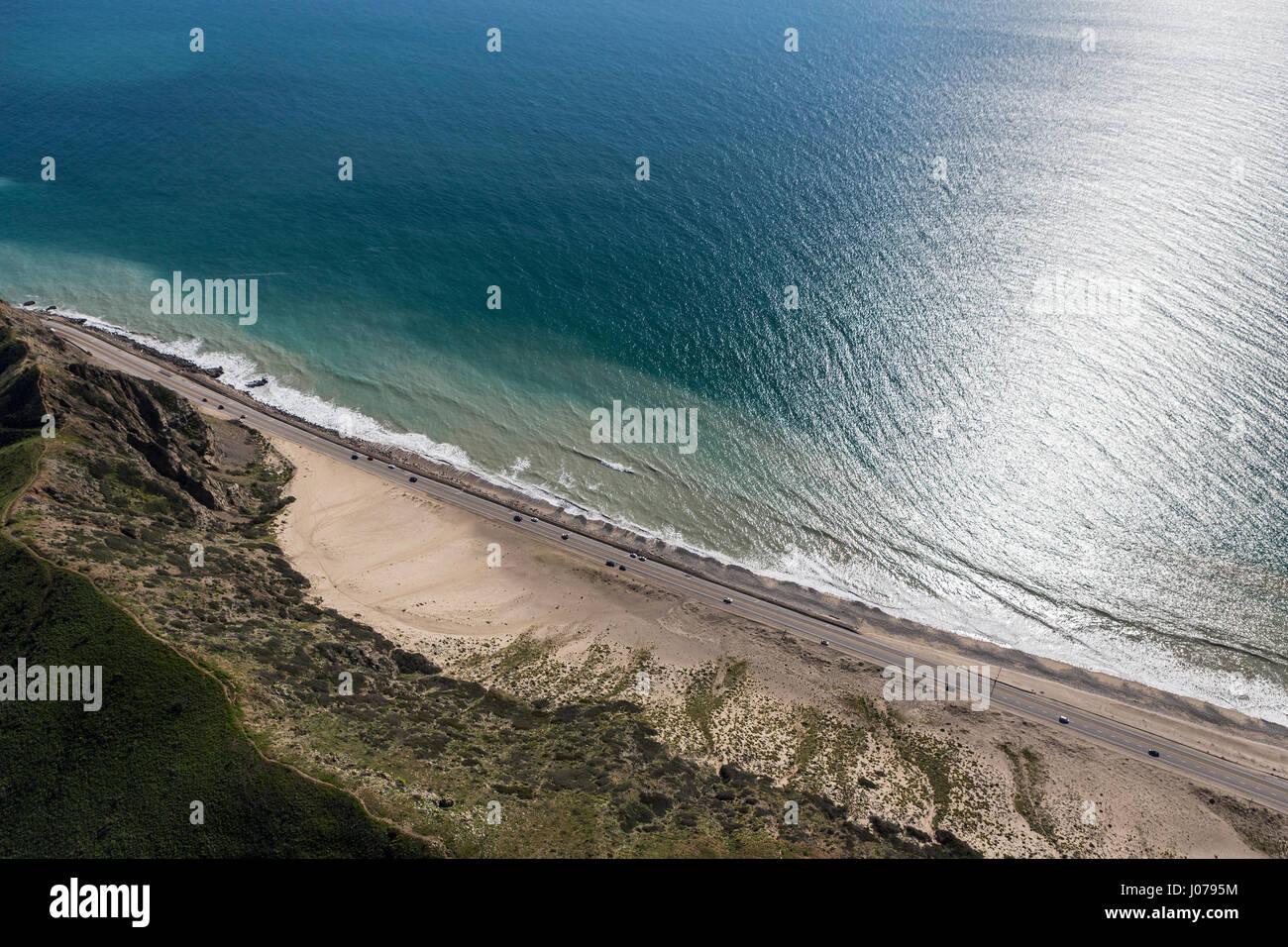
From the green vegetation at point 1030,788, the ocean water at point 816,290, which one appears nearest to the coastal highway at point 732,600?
the green vegetation at point 1030,788

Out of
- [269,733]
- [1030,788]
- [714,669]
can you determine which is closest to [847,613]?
[714,669]

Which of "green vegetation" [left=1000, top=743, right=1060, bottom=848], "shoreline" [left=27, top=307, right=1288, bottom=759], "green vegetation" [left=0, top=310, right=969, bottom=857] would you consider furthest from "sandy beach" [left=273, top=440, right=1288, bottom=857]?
"green vegetation" [left=0, top=310, right=969, bottom=857]

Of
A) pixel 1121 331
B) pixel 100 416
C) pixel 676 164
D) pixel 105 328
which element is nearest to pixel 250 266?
pixel 105 328

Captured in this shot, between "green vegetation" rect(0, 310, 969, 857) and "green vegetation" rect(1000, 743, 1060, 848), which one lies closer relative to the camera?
"green vegetation" rect(0, 310, 969, 857)

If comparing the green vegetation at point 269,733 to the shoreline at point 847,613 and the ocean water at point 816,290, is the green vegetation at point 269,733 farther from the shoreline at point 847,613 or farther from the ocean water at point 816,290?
the ocean water at point 816,290

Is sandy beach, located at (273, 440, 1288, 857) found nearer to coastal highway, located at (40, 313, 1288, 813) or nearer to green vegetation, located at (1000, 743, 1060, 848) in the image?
green vegetation, located at (1000, 743, 1060, 848)

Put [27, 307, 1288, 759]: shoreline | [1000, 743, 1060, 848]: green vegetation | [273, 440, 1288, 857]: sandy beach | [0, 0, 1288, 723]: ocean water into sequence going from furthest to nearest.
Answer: [0, 0, 1288, 723]: ocean water, [27, 307, 1288, 759]: shoreline, [273, 440, 1288, 857]: sandy beach, [1000, 743, 1060, 848]: green vegetation

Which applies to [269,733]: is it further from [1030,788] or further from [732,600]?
[1030,788]
